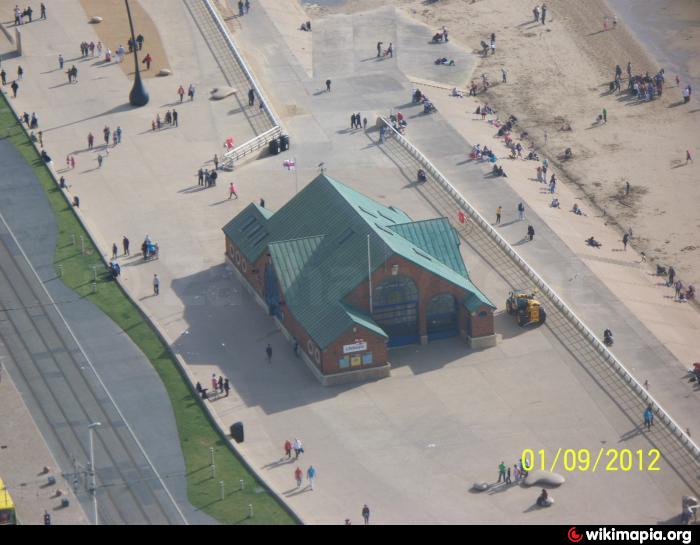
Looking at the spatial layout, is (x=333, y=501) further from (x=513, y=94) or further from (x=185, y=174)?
(x=513, y=94)

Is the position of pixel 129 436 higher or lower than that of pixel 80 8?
lower

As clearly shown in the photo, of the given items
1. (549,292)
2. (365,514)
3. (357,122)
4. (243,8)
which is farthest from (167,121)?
(365,514)

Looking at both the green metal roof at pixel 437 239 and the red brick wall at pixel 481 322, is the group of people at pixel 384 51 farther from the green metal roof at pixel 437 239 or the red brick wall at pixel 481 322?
the red brick wall at pixel 481 322

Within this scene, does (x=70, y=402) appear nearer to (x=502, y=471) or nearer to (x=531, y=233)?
(x=502, y=471)

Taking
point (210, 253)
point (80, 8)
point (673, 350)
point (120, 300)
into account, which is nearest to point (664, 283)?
point (673, 350)

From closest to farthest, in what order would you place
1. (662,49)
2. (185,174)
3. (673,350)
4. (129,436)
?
(129,436), (673,350), (185,174), (662,49)

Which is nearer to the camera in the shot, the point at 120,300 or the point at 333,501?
the point at 333,501
